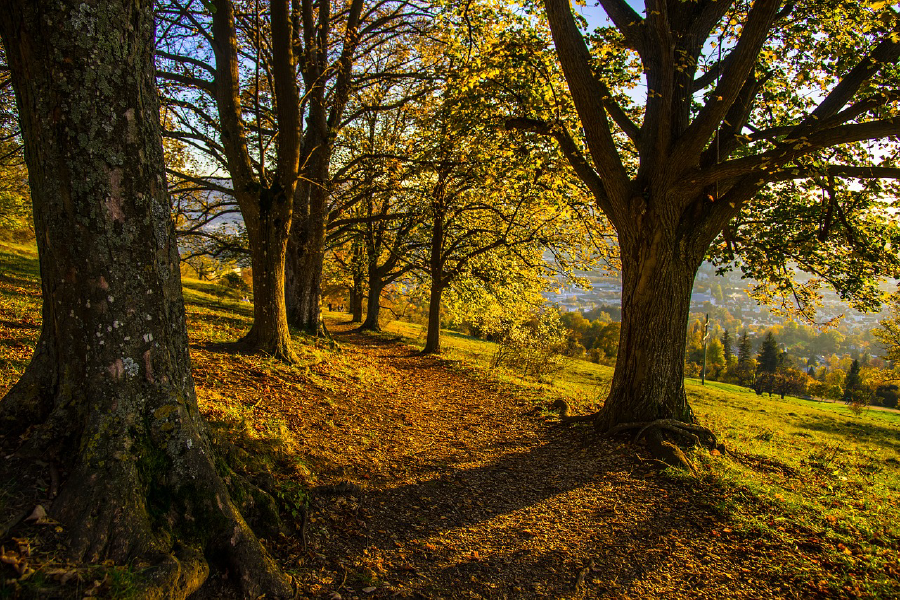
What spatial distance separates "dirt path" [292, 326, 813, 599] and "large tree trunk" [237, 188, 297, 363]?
6.72 feet

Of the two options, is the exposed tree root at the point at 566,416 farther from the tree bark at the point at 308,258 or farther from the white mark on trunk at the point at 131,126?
the white mark on trunk at the point at 131,126

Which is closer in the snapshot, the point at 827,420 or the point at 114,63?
the point at 114,63

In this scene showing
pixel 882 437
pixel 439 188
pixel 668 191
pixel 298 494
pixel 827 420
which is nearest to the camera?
pixel 298 494

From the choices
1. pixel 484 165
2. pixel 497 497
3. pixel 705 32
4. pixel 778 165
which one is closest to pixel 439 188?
pixel 484 165

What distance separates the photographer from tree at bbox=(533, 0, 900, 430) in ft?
21.4

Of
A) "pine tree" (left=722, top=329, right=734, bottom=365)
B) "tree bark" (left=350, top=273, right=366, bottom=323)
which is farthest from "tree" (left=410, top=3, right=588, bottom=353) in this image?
"pine tree" (left=722, top=329, right=734, bottom=365)

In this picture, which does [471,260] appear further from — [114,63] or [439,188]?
[114,63]

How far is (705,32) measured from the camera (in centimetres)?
748

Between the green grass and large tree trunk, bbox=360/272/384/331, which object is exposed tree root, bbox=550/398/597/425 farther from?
large tree trunk, bbox=360/272/384/331

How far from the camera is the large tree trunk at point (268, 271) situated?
29.7 feet

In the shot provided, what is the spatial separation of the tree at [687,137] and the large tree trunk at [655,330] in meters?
0.02

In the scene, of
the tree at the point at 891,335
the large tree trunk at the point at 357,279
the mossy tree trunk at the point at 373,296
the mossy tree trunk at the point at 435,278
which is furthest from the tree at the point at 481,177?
the tree at the point at 891,335

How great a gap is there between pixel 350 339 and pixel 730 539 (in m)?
16.0

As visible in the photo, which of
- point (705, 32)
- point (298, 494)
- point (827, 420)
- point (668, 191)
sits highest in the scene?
point (705, 32)
